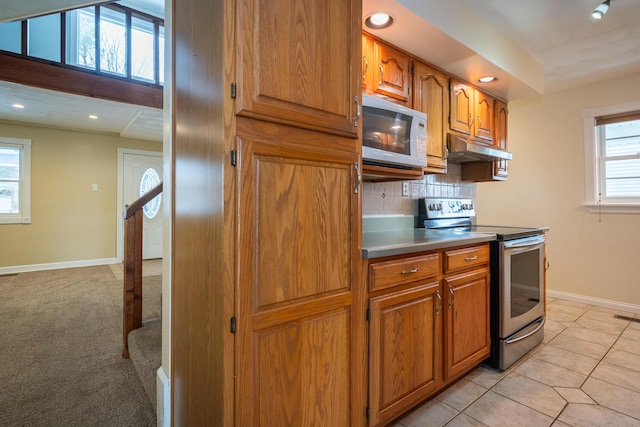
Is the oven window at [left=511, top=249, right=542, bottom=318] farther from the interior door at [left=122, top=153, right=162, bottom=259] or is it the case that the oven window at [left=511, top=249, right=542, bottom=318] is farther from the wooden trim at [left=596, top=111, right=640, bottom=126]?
the interior door at [left=122, top=153, right=162, bottom=259]

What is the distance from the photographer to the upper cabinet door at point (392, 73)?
1.97 meters

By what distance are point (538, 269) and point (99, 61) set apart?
519cm

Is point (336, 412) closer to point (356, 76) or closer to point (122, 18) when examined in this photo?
point (356, 76)

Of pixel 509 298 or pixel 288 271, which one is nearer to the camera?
pixel 288 271

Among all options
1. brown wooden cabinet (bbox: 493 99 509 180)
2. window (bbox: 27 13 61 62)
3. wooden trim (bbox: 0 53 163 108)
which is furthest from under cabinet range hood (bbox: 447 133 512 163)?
window (bbox: 27 13 61 62)

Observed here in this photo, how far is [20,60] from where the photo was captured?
333 centimetres

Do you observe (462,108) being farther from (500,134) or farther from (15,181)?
(15,181)

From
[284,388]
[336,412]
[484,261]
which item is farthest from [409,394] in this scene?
[484,261]

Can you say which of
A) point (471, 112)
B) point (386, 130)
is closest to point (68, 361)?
point (386, 130)

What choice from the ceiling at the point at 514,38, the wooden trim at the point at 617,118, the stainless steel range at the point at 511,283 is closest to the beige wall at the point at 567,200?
the wooden trim at the point at 617,118

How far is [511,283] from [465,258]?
57 cm

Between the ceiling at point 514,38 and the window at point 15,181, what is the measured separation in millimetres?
1687

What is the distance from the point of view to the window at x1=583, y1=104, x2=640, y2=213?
10.9 ft

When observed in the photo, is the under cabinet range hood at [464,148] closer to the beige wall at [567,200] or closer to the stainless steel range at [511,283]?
the stainless steel range at [511,283]
